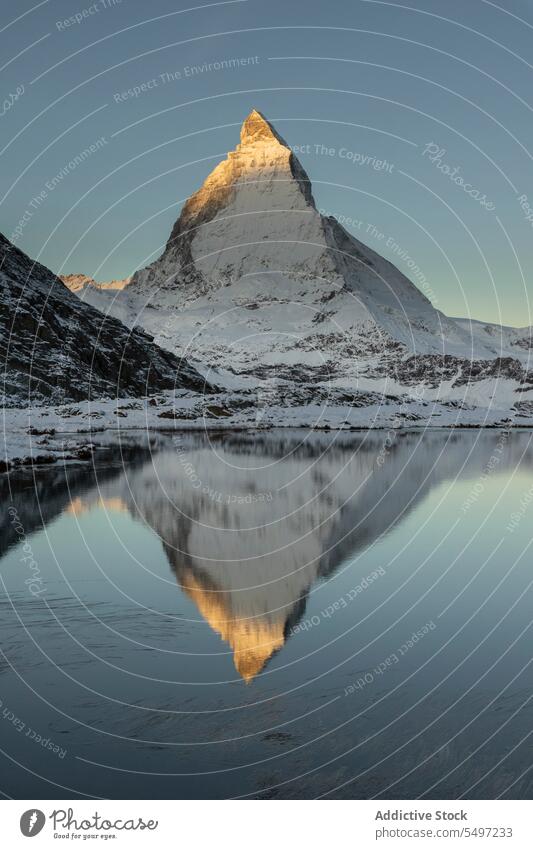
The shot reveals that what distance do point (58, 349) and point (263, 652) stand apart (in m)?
107

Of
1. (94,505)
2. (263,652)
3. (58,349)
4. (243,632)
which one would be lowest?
(263,652)

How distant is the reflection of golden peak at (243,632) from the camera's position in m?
13.3

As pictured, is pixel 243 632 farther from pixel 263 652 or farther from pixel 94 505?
pixel 94 505

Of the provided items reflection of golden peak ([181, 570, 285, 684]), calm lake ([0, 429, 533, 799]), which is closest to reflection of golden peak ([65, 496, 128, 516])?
calm lake ([0, 429, 533, 799])

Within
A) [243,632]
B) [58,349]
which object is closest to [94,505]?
[243,632]

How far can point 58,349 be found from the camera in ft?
382

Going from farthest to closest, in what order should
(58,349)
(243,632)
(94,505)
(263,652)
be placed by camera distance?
(58,349) < (94,505) < (243,632) < (263,652)

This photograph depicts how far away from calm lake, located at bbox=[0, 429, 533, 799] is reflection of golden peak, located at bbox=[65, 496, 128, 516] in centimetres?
14

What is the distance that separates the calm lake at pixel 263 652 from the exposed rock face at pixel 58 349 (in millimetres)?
65125

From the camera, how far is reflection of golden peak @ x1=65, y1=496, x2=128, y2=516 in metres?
30.4

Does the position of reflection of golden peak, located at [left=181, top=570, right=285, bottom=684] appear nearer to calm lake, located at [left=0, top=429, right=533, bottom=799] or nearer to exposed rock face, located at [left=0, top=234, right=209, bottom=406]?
calm lake, located at [left=0, top=429, right=533, bottom=799]

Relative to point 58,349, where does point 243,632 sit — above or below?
below

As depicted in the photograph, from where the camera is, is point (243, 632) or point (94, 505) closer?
point (243, 632)
